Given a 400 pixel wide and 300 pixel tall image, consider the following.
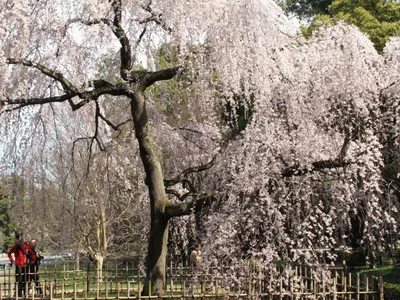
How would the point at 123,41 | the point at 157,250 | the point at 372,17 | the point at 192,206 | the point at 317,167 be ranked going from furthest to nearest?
the point at 372,17 < the point at 123,41 < the point at 157,250 < the point at 192,206 < the point at 317,167

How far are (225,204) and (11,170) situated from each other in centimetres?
412

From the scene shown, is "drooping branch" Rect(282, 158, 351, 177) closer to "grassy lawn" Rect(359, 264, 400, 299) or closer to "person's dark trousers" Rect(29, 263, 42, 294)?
"grassy lawn" Rect(359, 264, 400, 299)

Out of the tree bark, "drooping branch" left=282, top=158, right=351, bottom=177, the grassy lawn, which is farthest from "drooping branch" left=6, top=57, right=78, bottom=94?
the grassy lawn

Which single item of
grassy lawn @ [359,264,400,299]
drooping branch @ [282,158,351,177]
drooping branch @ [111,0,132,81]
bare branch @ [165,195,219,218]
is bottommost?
grassy lawn @ [359,264,400,299]

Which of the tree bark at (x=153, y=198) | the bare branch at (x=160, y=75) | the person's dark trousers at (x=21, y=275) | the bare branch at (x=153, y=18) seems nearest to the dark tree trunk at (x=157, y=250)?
the tree bark at (x=153, y=198)

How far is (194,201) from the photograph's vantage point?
8266 mm

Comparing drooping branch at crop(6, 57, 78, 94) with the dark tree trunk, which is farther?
the dark tree trunk

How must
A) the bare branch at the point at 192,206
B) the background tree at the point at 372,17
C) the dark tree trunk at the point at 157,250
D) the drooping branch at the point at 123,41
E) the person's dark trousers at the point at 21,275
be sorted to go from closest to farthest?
the bare branch at the point at 192,206 → the drooping branch at the point at 123,41 → the dark tree trunk at the point at 157,250 → the person's dark trousers at the point at 21,275 → the background tree at the point at 372,17

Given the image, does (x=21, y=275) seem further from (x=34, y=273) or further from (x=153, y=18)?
(x=153, y=18)

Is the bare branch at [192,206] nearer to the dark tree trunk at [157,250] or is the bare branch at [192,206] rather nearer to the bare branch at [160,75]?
the dark tree trunk at [157,250]

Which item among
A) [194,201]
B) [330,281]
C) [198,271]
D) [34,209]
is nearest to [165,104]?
[34,209]

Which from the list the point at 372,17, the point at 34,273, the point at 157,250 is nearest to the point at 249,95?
the point at 157,250

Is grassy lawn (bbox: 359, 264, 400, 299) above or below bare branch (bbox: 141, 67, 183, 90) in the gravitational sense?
below

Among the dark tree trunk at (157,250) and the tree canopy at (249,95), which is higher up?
the tree canopy at (249,95)
